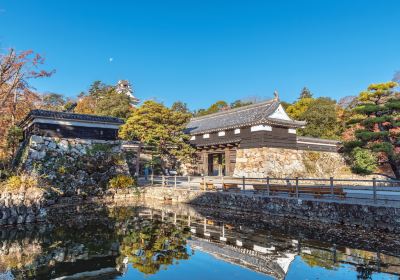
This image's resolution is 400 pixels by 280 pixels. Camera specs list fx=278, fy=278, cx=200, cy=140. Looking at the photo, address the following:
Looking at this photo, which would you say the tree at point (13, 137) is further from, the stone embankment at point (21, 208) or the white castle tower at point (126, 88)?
the white castle tower at point (126, 88)

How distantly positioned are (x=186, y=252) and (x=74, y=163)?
13.0m

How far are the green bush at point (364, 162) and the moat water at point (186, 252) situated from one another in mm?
15478

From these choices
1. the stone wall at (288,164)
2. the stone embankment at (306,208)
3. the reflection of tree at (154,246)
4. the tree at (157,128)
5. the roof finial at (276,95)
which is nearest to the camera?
the reflection of tree at (154,246)

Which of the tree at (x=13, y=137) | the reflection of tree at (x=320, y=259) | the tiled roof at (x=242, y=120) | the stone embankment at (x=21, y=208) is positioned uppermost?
the tiled roof at (x=242, y=120)

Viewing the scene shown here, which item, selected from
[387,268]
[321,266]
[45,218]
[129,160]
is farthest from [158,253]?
[129,160]

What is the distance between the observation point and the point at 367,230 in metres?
9.30

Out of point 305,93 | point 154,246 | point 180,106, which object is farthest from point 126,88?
point 154,246

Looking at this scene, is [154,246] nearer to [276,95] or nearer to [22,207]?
[22,207]

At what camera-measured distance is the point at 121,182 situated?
61.5 ft

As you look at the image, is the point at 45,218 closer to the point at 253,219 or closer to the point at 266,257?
the point at 253,219

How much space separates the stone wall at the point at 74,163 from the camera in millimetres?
16672

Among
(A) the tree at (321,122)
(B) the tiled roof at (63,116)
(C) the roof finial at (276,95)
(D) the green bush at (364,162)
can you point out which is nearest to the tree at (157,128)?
(B) the tiled roof at (63,116)

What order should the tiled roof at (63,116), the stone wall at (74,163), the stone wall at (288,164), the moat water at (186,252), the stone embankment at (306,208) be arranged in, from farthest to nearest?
the stone wall at (288,164) < the tiled roof at (63,116) < the stone wall at (74,163) < the stone embankment at (306,208) < the moat water at (186,252)

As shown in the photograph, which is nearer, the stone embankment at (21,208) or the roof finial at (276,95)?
the stone embankment at (21,208)
